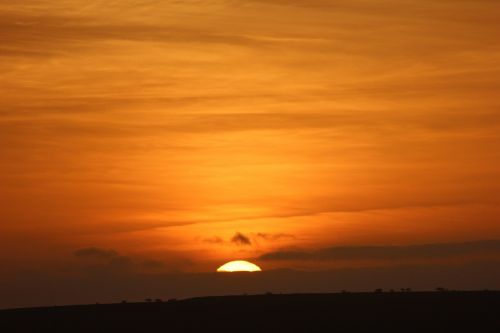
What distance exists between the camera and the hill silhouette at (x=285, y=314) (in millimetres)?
93500

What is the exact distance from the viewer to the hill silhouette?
9350cm

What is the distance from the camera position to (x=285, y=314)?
98062 mm

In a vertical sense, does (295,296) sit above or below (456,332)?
above

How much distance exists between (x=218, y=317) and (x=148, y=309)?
21.6 feet

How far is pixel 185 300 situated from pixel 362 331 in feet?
62.1

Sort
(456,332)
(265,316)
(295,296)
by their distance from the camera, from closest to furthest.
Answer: (456,332), (265,316), (295,296)

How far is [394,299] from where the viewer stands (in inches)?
4001

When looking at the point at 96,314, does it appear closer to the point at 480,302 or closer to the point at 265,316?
the point at 265,316

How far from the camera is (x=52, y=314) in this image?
103 m

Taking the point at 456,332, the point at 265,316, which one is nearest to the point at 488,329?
the point at 456,332

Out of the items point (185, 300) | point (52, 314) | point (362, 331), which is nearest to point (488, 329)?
point (362, 331)

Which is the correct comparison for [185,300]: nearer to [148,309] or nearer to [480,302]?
[148,309]

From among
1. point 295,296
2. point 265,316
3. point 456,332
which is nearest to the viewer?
point 456,332

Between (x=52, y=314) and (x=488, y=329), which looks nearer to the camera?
(x=488, y=329)
